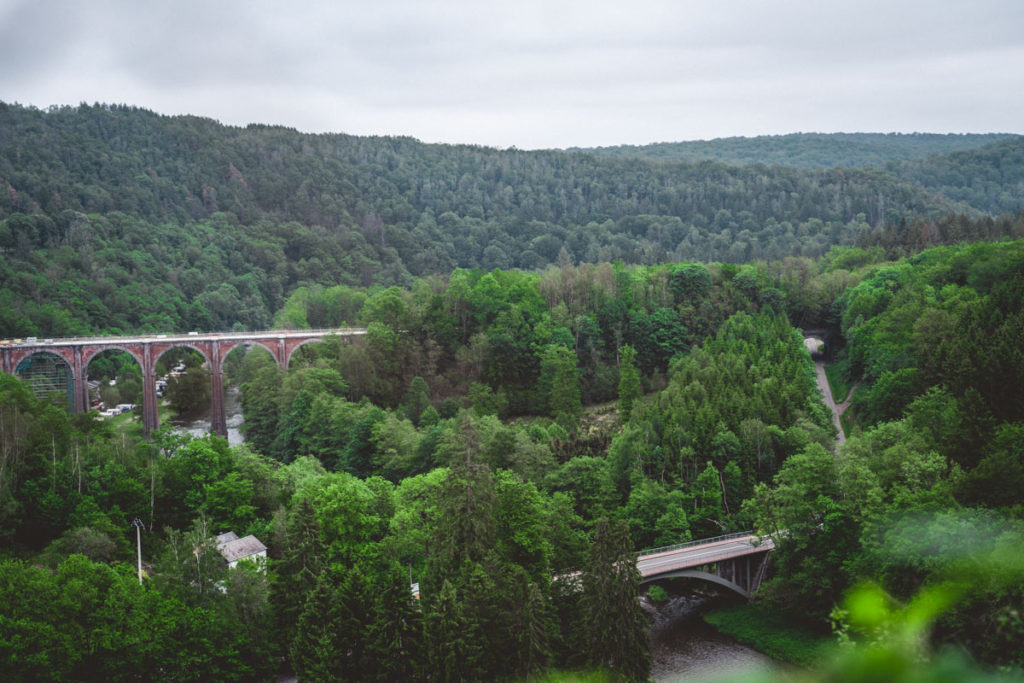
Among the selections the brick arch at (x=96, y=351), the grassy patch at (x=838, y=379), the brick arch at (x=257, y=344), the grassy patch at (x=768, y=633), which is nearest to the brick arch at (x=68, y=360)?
the brick arch at (x=96, y=351)

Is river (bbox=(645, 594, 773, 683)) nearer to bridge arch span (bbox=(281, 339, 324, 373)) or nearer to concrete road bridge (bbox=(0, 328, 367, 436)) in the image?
concrete road bridge (bbox=(0, 328, 367, 436))

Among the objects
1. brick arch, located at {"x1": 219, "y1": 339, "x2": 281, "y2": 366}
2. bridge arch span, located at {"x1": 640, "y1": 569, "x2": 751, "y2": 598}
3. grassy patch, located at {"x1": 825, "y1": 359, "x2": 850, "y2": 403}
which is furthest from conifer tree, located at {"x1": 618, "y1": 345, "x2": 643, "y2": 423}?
brick arch, located at {"x1": 219, "y1": 339, "x2": 281, "y2": 366}

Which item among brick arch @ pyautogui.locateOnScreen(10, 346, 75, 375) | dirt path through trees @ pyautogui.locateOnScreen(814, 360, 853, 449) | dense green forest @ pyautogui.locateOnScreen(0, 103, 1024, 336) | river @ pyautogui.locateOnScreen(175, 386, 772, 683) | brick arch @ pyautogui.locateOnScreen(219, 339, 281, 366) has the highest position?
dense green forest @ pyautogui.locateOnScreen(0, 103, 1024, 336)

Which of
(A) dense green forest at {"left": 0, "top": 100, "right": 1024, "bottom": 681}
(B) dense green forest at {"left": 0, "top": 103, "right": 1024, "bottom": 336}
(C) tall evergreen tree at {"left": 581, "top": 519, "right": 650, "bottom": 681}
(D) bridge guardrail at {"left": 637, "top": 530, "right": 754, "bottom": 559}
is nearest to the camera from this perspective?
(A) dense green forest at {"left": 0, "top": 100, "right": 1024, "bottom": 681}

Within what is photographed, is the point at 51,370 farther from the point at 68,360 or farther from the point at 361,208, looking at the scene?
the point at 361,208

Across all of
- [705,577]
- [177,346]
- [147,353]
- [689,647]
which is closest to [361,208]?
[177,346]

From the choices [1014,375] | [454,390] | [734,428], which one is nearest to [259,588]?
[734,428]

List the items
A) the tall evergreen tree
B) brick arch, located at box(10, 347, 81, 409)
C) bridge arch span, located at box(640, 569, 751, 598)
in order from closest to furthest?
1. the tall evergreen tree
2. bridge arch span, located at box(640, 569, 751, 598)
3. brick arch, located at box(10, 347, 81, 409)

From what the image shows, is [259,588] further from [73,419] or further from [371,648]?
[73,419]
